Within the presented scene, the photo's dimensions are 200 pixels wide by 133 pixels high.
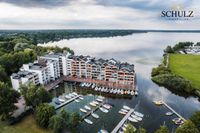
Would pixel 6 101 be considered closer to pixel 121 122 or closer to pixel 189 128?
pixel 121 122

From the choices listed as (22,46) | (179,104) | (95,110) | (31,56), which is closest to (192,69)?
(179,104)

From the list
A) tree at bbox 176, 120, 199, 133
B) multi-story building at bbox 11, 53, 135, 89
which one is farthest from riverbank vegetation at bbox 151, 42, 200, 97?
tree at bbox 176, 120, 199, 133

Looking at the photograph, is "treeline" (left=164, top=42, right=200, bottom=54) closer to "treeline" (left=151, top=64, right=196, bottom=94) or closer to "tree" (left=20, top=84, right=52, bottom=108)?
"treeline" (left=151, top=64, right=196, bottom=94)

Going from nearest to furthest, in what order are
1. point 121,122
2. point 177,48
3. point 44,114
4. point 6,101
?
point 44,114
point 6,101
point 121,122
point 177,48

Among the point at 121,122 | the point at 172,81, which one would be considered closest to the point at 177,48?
the point at 172,81

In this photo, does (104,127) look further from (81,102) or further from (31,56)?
(31,56)

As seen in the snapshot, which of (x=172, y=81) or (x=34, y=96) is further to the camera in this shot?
(x=172, y=81)

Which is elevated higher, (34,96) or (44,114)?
(34,96)
